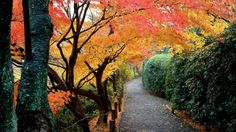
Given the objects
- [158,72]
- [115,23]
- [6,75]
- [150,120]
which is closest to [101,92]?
[150,120]

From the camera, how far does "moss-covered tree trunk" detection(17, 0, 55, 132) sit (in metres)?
4.57

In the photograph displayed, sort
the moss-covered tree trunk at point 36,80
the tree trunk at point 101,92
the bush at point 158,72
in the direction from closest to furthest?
1. the moss-covered tree trunk at point 36,80
2. the tree trunk at point 101,92
3. the bush at point 158,72

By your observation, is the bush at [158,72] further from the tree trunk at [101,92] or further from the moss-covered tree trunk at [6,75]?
the moss-covered tree trunk at [6,75]

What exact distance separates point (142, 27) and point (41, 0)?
14.0 feet

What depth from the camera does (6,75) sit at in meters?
3.52

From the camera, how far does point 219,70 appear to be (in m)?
8.48

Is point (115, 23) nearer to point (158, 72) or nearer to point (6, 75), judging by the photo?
point (6, 75)

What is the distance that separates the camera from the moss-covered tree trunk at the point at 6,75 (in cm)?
332

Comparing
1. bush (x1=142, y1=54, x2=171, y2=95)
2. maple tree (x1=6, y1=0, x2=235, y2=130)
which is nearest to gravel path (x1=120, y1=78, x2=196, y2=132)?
maple tree (x1=6, y1=0, x2=235, y2=130)

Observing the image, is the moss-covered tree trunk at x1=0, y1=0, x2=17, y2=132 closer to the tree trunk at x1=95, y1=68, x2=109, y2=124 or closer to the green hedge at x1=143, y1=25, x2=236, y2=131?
the green hedge at x1=143, y1=25, x2=236, y2=131

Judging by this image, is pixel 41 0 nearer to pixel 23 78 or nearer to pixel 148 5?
pixel 23 78

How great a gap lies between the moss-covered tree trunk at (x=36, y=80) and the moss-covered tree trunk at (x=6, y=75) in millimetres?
915

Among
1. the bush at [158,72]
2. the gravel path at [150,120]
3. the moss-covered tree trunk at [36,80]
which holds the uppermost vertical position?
the moss-covered tree trunk at [36,80]

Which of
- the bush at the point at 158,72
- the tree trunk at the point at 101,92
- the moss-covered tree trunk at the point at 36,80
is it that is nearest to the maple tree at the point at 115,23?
the tree trunk at the point at 101,92
